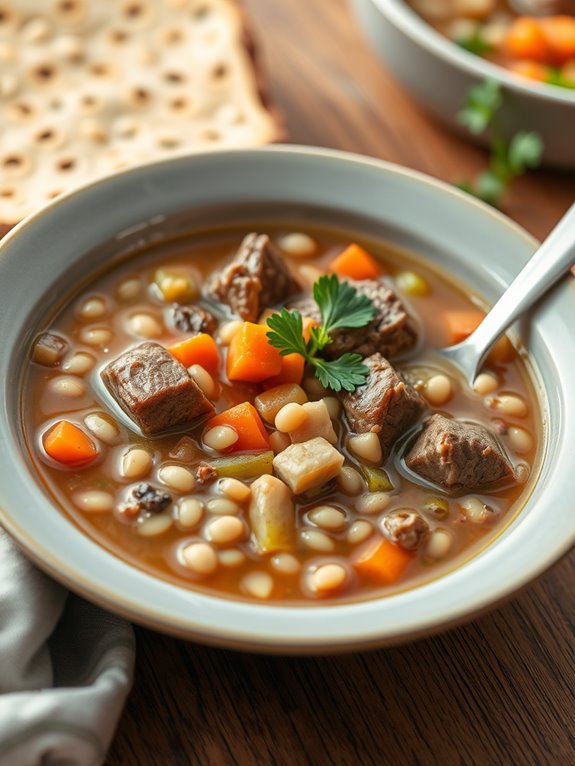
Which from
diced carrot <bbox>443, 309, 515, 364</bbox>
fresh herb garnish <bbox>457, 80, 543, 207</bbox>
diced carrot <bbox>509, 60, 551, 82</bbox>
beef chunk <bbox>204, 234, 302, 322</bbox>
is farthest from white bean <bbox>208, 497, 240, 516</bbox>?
diced carrot <bbox>509, 60, 551, 82</bbox>

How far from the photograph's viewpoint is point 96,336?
316 centimetres

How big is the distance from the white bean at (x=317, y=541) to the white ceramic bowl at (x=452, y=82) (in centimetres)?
227

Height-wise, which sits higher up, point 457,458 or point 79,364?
point 457,458

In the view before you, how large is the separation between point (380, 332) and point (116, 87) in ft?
5.54

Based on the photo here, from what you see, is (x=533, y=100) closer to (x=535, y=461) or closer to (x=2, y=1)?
(x=535, y=461)

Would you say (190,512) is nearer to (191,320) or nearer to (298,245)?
(191,320)

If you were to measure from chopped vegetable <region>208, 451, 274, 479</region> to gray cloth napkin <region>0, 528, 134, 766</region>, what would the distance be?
0.52 metres

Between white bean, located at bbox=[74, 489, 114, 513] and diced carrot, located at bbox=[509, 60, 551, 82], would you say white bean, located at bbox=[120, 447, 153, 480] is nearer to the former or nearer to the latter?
white bean, located at bbox=[74, 489, 114, 513]

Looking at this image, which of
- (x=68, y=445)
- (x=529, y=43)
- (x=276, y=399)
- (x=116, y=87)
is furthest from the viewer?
(x=529, y=43)

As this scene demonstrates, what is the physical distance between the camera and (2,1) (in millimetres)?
4172

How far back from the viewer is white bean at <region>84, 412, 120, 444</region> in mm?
2883

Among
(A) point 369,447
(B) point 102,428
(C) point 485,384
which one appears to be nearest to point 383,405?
(A) point 369,447

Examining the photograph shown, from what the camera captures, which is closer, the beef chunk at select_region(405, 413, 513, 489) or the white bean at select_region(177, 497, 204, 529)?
the white bean at select_region(177, 497, 204, 529)

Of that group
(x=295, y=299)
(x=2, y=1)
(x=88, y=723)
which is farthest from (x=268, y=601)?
Result: (x=2, y=1)
